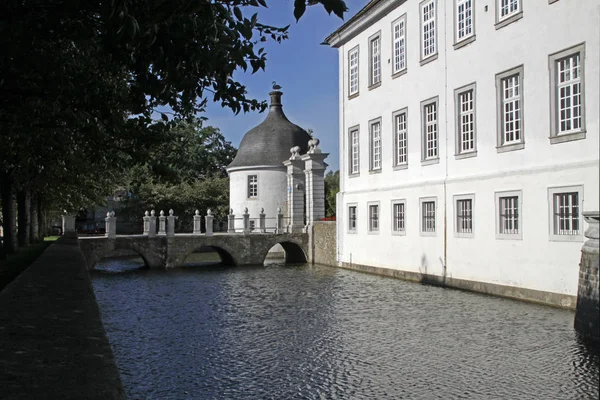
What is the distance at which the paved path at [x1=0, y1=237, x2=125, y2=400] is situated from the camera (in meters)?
4.08

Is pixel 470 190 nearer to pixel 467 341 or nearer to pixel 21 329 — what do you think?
pixel 467 341

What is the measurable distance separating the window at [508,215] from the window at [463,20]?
17.5 ft

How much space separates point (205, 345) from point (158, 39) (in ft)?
22.5

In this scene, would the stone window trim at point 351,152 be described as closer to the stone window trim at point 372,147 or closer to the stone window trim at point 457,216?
the stone window trim at point 372,147

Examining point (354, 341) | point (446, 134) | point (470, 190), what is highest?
point (446, 134)

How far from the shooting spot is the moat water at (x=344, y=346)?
29.5 ft

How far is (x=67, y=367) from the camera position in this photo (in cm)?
460

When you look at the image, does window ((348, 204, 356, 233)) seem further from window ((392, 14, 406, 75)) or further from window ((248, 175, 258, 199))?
window ((248, 175, 258, 199))

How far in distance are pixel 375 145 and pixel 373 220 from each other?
125 inches

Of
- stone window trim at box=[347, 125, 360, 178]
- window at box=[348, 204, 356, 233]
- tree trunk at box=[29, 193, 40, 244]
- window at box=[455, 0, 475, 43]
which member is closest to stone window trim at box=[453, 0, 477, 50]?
window at box=[455, 0, 475, 43]

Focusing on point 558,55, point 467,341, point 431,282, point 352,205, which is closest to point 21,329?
point 467,341

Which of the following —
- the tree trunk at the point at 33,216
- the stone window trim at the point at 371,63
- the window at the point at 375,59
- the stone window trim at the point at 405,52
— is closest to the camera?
the stone window trim at the point at 405,52

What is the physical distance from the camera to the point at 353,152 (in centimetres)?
2950

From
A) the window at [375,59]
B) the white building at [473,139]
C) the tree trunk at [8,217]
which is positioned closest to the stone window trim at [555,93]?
the white building at [473,139]
